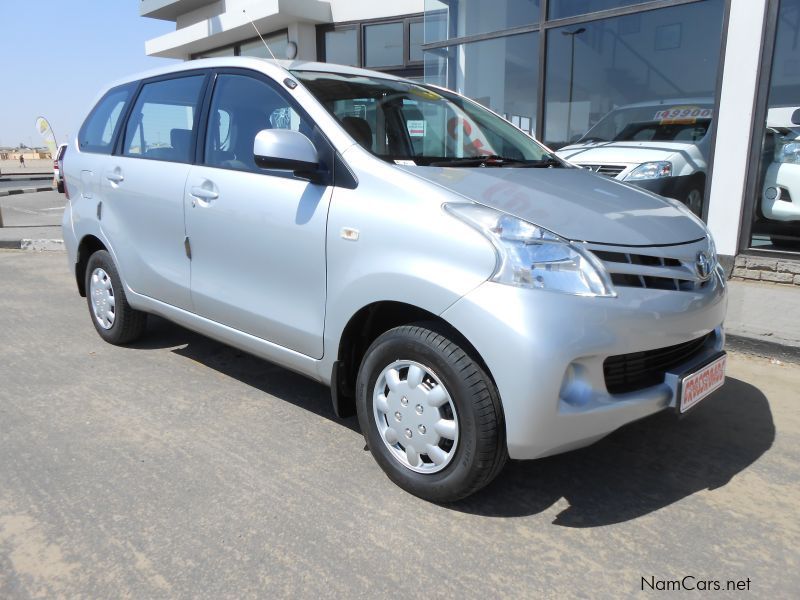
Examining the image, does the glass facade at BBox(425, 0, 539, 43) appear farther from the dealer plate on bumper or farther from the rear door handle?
the dealer plate on bumper

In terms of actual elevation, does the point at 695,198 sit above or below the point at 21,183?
above

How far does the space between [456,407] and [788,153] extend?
5.41 m

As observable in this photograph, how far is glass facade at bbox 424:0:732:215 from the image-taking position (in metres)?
6.46

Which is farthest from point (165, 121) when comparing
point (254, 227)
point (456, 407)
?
point (456, 407)

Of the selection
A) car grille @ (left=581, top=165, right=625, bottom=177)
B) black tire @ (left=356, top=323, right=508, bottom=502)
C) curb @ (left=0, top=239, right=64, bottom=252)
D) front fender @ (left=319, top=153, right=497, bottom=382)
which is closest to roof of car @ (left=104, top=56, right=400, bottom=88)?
front fender @ (left=319, top=153, right=497, bottom=382)

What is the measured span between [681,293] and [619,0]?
581 cm

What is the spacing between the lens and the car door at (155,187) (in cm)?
356

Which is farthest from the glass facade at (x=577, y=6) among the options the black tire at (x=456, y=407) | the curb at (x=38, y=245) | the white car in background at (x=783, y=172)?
the curb at (x=38, y=245)

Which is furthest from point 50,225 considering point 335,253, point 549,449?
point 549,449

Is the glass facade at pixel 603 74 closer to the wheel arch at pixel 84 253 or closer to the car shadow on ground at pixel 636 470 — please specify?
the car shadow on ground at pixel 636 470

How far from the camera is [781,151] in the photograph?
6074 millimetres

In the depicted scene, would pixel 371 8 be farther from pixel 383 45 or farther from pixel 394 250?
pixel 394 250

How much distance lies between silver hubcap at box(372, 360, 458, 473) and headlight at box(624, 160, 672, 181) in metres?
4.68

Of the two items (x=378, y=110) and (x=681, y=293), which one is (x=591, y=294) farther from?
(x=378, y=110)
